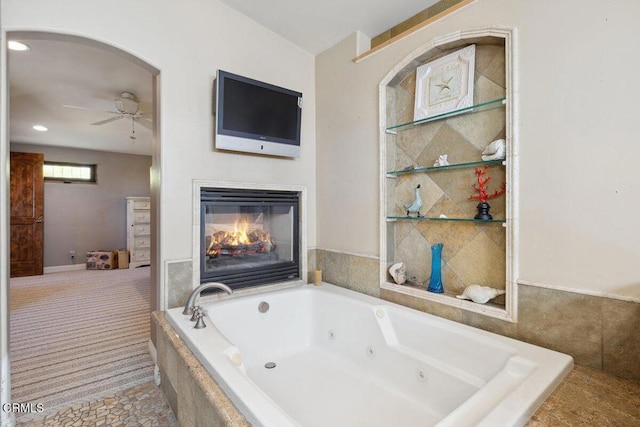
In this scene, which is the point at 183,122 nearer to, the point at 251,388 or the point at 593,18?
the point at 251,388

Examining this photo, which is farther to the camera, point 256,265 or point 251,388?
point 256,265

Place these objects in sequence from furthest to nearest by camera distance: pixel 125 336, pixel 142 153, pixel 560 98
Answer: pixel 142 153, pixel 125 336, pixel 560 98

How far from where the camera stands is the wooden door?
5.43m

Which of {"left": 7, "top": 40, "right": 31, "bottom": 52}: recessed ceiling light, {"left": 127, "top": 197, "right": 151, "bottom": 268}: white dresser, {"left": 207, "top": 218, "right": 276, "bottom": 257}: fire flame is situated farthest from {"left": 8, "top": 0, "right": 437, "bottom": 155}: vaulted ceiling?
{"left": 127, "top": 197, "right": 151, "bottom": 268}: white dresser

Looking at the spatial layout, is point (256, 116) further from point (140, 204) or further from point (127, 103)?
point (140, 204)

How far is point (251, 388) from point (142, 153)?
23.0ft

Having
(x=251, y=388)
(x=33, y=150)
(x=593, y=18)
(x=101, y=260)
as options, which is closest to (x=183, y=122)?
(x=251, y=388)

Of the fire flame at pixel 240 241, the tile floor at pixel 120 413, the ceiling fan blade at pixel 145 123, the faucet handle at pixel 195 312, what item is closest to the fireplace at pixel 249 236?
the fire flame at pixel 240 241

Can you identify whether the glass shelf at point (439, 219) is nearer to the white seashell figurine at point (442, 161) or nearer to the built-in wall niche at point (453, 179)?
the built-in wall niche at point (453, 179)

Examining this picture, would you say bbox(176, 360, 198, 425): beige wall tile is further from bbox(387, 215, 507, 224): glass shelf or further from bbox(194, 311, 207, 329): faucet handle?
bbox(387, 215, 507, 224): glass shelf

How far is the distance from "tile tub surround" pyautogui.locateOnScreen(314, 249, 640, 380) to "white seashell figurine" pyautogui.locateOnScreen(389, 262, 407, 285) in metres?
0.41

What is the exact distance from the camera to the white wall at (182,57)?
174 centimetres

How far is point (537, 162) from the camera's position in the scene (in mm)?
1505

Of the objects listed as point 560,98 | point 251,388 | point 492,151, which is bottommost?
point 251,388
